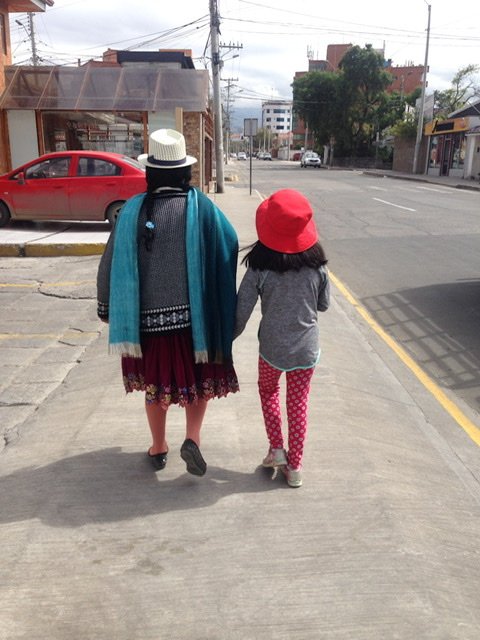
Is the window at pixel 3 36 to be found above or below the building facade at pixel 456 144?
above

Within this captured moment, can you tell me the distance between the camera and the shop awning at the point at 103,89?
16.0m

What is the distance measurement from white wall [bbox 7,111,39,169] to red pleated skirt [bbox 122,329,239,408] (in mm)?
15050

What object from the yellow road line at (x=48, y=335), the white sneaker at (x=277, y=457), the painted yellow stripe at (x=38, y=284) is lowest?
the painted yellow stripe at (x=38, y=284)

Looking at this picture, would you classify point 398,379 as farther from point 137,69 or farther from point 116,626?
point 137,69

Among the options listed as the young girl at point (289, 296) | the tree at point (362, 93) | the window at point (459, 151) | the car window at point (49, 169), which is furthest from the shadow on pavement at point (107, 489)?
the tree at point (362, 93)

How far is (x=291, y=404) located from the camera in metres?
2.98

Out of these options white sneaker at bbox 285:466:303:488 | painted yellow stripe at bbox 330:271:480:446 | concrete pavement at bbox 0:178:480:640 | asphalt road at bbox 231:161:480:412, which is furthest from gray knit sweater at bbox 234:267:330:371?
asphalt road at bbox 231:161:480:412

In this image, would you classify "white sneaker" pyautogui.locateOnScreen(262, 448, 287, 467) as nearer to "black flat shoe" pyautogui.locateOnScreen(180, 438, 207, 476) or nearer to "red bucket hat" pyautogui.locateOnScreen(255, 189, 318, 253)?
"black flat shoe" pyautogui.locateOnScreen(180, 438, 207, 476)

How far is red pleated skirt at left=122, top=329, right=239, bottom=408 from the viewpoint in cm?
281

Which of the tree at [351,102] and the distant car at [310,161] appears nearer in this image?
the tree at [351,102]

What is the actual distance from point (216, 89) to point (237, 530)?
958 inches

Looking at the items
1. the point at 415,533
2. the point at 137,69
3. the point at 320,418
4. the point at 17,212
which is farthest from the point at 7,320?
the point at 137,69

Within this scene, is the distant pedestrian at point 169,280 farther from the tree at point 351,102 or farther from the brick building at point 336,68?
the brick building at point 336,68

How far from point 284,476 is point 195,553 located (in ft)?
2.48
